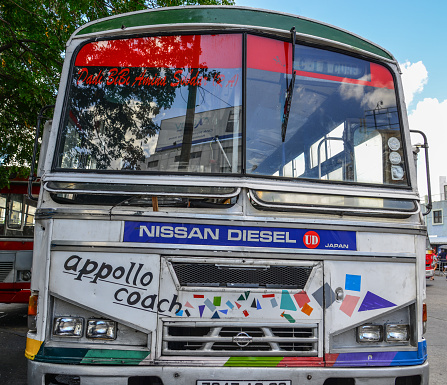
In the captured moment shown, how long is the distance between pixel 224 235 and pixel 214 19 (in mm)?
1713

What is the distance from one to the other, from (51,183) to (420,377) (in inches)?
112

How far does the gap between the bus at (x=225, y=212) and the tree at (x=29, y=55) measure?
16.3 feet

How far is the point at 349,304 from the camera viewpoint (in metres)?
2.82

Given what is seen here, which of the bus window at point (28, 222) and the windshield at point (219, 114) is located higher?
the windshield at point (219, 114)

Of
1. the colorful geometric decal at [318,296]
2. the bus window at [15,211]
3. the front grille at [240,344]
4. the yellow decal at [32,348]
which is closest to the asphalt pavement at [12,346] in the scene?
the bus window at [15,211]

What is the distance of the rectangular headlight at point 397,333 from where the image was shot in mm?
2865

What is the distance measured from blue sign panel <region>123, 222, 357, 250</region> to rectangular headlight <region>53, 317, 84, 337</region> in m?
0.59

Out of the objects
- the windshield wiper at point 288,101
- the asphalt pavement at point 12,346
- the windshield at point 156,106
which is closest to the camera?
the windshield at point 156,106

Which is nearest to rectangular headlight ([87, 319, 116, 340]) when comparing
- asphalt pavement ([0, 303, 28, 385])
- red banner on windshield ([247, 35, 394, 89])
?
red banner on windshield ([247, 35, 394, 89])

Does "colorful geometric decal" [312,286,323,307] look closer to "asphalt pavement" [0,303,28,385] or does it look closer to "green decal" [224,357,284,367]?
"green decal" [224,357,284,367]

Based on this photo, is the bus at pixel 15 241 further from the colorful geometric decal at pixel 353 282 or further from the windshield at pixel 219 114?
the colorful geometric decal at pixel 353 282

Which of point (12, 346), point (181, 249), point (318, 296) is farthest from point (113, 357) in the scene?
point (12, 346)

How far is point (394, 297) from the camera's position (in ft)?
9.53

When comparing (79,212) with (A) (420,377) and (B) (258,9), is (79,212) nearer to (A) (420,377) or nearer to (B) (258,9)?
(B) (258,9)
